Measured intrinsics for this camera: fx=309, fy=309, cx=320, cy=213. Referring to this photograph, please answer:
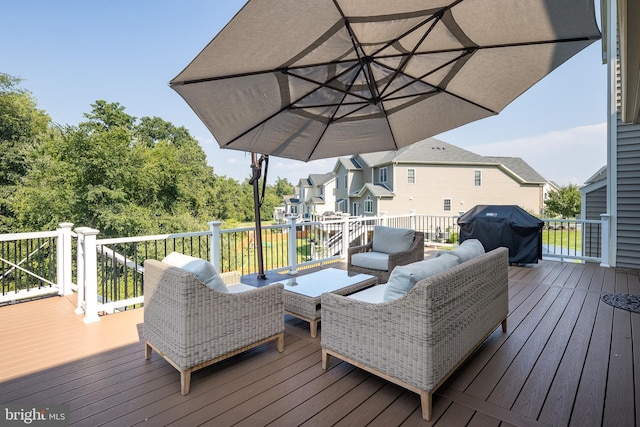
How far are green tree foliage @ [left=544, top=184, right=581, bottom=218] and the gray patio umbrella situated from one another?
23.3 metres

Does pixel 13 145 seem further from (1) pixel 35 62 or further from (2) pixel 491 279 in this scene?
(2) pixel 491 279

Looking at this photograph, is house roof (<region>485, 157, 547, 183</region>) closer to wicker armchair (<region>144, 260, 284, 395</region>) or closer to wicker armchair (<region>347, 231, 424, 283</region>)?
wicker armchair (<region>347, 231, 424, 283</region>)

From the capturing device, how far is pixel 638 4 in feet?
3.94

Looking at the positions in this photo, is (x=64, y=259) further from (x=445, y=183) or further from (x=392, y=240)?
(x=445, y=183)

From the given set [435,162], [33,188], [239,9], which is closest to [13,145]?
[33,188]

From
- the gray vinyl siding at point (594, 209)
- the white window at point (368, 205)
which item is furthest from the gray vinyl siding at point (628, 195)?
the white window at point (368, 205)

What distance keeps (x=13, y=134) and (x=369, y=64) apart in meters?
17.8

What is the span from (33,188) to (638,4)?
17283 mm

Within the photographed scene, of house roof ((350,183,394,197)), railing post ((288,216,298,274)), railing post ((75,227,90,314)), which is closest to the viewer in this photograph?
railing post ((75,227,90,314))

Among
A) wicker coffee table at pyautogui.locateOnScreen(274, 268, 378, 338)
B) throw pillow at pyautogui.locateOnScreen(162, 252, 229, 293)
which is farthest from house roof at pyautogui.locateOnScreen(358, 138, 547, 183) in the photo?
throw pillow at pyautogui.locateOnScreen(162, 252, 229, 293)

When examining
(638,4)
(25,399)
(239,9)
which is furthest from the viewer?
(25,399)

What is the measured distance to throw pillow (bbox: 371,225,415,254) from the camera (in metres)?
4.81

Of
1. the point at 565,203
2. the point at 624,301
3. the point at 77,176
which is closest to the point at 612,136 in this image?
the point at 624,301

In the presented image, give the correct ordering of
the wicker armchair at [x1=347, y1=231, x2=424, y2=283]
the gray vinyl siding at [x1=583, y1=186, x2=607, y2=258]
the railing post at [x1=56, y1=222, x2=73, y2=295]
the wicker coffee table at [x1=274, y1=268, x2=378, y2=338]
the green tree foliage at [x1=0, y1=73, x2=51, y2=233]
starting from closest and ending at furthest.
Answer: the wicker coffee table at [x1=274, y1=268, x2=378, y2=338]
the railing post at [x1=56, y1=222, x2=73, y2=295]
the wicker armchair at [x1=347, y1=231, x2=424, y2=283]
the gray vinyl siding at [x1=583, y1=186, x2=607, y2=258]
the green tree foliage at [x1=0, y1=73, x2=51, y2=233]
